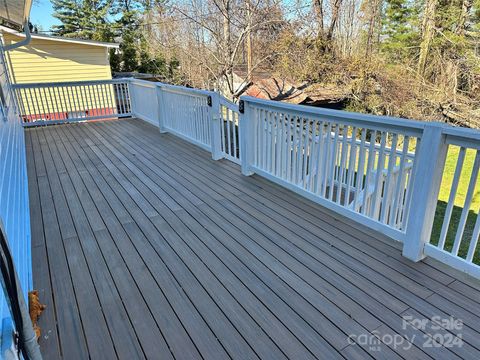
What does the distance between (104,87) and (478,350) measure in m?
8.88

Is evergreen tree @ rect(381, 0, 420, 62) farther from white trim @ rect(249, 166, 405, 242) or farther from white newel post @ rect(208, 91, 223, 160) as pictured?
white trim @ rect(249, 166, 405, 242)

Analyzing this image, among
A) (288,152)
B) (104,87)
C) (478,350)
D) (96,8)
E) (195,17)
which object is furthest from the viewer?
(96,8)

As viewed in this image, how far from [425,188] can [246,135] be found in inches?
88.0

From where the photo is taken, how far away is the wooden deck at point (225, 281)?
1.69 metres

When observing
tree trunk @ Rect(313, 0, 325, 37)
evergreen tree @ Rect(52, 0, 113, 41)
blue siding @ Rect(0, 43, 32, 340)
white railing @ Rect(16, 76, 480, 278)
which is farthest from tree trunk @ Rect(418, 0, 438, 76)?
evergreen tree @ Rect(52, 0, 113, 41)

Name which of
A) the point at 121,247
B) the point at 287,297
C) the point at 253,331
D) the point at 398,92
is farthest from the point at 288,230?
the point at 398,92

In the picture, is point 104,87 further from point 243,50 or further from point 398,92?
point 398,92

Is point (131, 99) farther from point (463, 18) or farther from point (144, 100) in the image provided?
point (463, 18)

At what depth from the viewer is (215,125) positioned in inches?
184

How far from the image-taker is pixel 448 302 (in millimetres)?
1944

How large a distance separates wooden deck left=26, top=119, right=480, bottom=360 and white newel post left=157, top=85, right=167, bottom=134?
292 cm

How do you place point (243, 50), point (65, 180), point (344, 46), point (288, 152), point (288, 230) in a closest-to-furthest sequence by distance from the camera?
point (288, 230) < point (288, 152) < point (65, 180) < point (243, 50) < point (344, 46)

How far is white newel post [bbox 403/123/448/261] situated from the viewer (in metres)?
2.07

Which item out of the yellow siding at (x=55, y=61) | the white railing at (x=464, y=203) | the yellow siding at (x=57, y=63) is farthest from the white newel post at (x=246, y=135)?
the yellow siding at (x=55, y=61)
